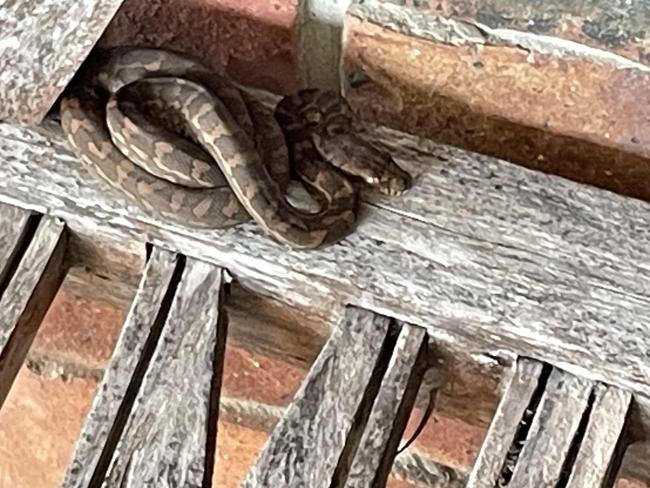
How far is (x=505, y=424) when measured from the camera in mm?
1228

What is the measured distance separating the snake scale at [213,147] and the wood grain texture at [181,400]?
7 centimetres

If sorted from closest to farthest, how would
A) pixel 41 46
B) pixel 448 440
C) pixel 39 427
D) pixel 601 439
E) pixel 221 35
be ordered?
pixel 601 439, pixel 41 46, pixel 221 35, pixel 448 440, pixel 39 427

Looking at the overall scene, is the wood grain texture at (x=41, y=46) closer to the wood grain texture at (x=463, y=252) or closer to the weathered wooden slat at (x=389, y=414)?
the wood grain texture at (x=463, y=252)

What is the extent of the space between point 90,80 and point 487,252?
0.40m

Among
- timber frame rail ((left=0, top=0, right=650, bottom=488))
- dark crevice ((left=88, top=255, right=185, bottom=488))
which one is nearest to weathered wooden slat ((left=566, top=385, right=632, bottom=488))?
timber frame rail ((left=0, top=0, right=650, bottom=488))

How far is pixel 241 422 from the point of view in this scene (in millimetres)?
1734

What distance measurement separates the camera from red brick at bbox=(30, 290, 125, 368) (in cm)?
170

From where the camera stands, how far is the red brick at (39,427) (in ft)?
5.86

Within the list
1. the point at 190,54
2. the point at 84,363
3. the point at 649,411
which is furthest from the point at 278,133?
the point at 84,363

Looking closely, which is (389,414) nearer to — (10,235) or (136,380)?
(136,380)

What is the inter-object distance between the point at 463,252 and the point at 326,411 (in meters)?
0.18

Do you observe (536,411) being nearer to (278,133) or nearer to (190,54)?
(278,133)

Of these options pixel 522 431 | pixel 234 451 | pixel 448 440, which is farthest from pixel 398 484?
pixel 522 431

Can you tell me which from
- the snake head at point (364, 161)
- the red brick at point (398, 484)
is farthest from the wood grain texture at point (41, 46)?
the red brick at point (398, 484)
